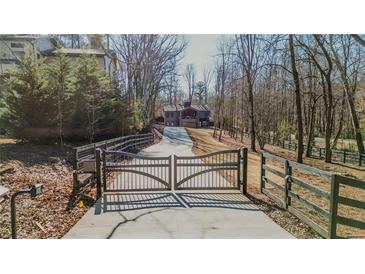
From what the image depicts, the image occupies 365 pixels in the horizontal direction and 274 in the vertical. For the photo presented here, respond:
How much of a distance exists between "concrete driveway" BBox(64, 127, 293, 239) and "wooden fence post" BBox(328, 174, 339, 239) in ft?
1.36

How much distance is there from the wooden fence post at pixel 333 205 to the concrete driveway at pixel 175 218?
416 mm

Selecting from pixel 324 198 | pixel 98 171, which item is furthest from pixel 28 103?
pixel 324 198

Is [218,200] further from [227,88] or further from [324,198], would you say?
[227,88]

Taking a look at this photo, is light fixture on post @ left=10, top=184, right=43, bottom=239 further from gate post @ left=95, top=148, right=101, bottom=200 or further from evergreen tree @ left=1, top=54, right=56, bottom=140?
evergreen tree @ left=1, top=54, right=56, bottom=140

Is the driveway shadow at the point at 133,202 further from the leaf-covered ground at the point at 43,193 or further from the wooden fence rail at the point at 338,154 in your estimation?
the wooden fence rail at the point at 338,154

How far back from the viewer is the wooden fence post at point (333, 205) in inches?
98.7

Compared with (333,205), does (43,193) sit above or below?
below

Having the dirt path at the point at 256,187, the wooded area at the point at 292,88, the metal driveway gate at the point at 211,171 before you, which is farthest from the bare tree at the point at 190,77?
the metal driveway gate at the point at 211,171

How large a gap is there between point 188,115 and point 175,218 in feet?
9.52

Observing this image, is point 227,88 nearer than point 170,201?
No

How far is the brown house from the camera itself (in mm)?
5270

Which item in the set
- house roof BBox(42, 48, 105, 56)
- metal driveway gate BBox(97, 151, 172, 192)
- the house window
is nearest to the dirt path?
metal driveway gate BBox(97, 151, 172, 192)

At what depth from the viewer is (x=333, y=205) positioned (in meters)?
2.57
